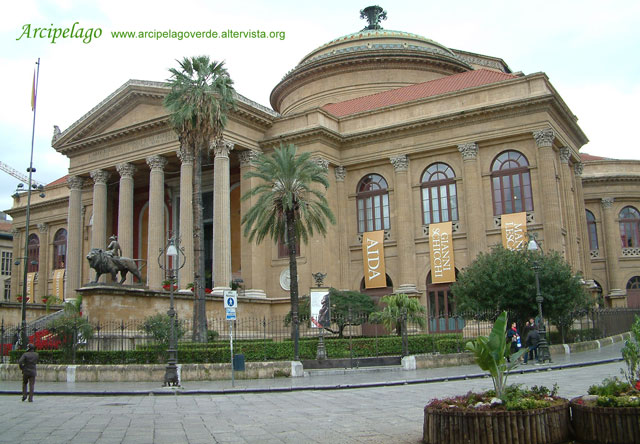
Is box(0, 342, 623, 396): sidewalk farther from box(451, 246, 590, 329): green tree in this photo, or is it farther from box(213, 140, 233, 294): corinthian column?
box(213, 140, 233, 294): corinthian column

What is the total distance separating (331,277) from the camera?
128 ft

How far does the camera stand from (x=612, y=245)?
4984 centimetres

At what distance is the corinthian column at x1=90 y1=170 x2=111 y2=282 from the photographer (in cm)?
4266

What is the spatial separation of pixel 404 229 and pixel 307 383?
20391mm

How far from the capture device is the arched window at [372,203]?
4028 cm

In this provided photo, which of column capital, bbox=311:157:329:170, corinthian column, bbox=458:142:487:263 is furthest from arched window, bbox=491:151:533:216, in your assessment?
column capital, bbox=311:157:329:170

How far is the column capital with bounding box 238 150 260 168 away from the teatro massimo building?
12 centimetres

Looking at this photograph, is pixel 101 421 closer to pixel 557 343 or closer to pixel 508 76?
pixel 557 343

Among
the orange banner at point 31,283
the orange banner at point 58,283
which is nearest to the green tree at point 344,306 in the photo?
the orange banner at point 58,283

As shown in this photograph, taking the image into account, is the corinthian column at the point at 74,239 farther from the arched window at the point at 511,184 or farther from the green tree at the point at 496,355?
the green tree at the point at 496,355

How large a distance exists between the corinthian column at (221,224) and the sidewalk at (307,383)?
48.3ft

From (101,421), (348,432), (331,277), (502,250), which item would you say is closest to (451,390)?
(348,432)

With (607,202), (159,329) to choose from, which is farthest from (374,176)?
(607,202)

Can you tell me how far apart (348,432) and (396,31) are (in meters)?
46.5
